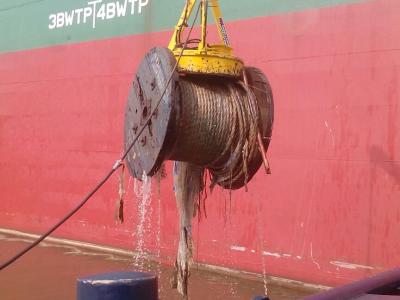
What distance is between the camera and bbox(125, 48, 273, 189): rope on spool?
2.97 metres

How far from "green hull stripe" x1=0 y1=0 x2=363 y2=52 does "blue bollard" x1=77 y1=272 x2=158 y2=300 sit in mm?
4923

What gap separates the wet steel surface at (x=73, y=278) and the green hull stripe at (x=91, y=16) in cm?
321

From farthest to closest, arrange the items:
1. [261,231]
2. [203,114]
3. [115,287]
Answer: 1. [261,231]
2. [203,114]
3. [115,287]

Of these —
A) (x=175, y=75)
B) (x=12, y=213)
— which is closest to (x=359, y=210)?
(x=175, y=75)

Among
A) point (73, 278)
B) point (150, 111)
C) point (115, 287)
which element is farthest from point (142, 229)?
point (115, 287)

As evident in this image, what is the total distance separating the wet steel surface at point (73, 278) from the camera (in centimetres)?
617

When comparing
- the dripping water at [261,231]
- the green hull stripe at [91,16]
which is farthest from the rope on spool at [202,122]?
the green hull stripe at [91,16]

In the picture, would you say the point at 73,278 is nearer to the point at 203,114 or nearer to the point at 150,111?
the point at 150,111

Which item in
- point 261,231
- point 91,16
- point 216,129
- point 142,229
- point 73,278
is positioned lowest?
point 73,278

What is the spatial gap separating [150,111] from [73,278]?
4.49 m

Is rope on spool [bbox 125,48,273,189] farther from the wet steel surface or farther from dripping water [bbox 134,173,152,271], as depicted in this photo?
dripping water [bbox 134,173,152,271]

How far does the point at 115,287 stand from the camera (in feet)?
6.94

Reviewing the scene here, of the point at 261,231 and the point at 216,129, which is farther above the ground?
the point at 216,129

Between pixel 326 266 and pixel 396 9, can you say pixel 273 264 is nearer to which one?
pixel 326 266
